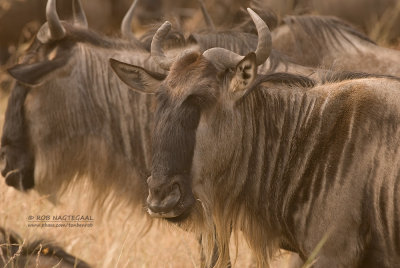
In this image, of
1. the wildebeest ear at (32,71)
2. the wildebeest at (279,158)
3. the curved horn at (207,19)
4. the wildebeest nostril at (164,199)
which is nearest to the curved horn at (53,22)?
the wildebeest ear at (32,71)

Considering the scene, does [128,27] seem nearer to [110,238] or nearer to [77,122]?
[77,122]

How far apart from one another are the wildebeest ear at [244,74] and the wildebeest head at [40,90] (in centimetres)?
164

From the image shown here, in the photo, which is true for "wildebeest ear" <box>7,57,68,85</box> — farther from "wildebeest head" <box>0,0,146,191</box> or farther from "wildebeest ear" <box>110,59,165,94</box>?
"wildebeest ear" <box>110,59,165,94</box>

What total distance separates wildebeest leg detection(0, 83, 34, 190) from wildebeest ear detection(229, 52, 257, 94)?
179 centimetres

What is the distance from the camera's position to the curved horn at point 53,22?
15.5 ft

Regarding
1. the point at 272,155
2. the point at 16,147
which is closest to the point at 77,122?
the point at 16,147

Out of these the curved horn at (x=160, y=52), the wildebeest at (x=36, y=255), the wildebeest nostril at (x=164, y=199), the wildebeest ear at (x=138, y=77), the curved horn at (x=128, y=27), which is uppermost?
the curved horn at (x=160, y=52)

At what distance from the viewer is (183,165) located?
3234mm

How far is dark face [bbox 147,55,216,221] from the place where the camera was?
10.5 ft

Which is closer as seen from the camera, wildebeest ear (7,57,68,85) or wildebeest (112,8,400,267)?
wildebeest (112,8,400,267)

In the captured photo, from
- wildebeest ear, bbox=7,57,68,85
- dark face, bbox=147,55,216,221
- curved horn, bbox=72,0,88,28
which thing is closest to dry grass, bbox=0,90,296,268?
wildebeest ear, bbox=7,57,68,85

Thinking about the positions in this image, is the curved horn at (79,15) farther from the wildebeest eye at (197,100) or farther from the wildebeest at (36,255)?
the wildebeest eye at (197,100)

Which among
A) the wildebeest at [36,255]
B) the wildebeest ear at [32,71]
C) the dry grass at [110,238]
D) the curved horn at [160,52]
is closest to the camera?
the curved horn at [160,52]

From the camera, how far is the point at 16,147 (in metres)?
4.83
